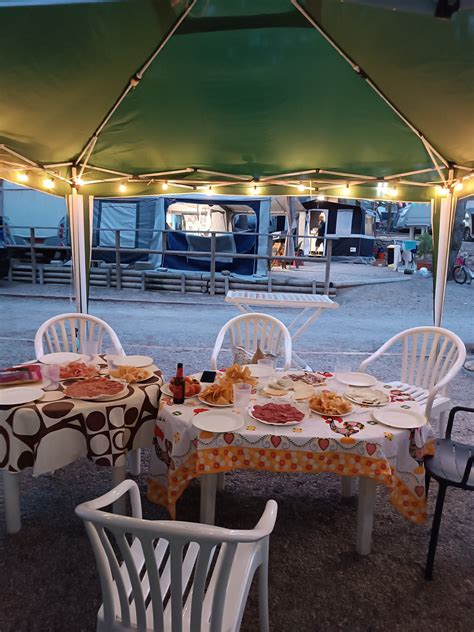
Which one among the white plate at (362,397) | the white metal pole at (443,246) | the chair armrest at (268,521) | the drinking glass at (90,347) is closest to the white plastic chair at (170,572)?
the chair armrest at (268,521)

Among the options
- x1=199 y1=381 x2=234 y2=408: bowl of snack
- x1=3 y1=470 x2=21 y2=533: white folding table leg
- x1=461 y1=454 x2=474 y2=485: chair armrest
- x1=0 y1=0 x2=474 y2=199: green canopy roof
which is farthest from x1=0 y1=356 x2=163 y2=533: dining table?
x1=0 y1=0 x2=474 y2=199: green canopy roof

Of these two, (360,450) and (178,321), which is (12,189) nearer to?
(178,321)

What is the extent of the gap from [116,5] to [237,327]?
2344 millimetres

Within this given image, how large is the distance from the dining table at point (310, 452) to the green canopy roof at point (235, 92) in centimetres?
180

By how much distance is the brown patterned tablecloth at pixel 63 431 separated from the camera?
1996mm

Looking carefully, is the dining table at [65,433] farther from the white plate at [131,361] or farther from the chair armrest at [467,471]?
the chair armrest at [467,471]

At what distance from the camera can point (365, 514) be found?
6.80ft

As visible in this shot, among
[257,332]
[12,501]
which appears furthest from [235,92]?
[12,501]

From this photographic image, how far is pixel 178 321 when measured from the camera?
291 inches

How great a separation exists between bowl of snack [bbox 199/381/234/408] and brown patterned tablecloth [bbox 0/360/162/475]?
0.35m

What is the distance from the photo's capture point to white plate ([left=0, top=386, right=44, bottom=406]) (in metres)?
2.03

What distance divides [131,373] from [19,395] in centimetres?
58

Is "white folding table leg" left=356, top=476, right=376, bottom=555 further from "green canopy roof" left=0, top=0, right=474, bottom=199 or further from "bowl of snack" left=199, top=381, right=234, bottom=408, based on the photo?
"green canopy roof" left=0, top=0, right=474, bottom=199

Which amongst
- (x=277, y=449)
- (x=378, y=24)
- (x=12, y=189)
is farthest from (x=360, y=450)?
(x=12, y=189)
